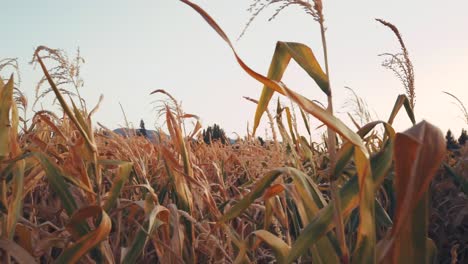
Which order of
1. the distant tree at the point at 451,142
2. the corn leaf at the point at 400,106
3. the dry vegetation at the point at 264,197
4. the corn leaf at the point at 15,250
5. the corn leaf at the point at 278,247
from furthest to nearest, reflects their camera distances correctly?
the distant tree at the point at 451,142 < the corn leaf at the point at 400,106 < the corn leaf at the point at 15,250 < the corn leaf at the point at 278,247 < the dry vegetation at the point at 264,197

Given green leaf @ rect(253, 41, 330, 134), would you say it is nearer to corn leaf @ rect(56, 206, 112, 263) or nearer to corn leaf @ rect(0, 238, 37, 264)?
corn leaf @ rect(56, 206, 112, 263)

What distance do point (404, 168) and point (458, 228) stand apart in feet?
7.90

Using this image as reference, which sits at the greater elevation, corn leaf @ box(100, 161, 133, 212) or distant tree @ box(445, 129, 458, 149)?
corn leaf @ box(100, 161, 133, 212)

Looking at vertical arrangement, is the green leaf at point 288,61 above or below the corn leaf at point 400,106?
above

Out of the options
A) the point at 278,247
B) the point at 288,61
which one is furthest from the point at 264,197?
the point at 288,61

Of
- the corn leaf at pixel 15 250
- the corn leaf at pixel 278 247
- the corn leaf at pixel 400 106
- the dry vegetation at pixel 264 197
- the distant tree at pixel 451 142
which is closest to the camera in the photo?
the dry vegetation at pixel 264 197

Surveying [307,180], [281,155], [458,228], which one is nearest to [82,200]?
[281,155]

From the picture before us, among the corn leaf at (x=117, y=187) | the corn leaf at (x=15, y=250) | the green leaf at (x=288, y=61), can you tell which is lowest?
the corn leaf at (x=15, y=250)

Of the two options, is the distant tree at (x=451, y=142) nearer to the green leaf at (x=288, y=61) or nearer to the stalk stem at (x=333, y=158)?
the green leaf at (x=288, y=61)

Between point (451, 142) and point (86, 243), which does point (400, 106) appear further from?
point (451, 142)

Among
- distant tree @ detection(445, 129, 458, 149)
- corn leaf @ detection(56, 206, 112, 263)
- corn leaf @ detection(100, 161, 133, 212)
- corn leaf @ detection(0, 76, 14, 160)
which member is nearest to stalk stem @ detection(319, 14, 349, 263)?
corn leaf @ detection(56, 206, 112, 263)

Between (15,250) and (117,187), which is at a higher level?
(117,187)

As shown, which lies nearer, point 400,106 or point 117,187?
point 400,106

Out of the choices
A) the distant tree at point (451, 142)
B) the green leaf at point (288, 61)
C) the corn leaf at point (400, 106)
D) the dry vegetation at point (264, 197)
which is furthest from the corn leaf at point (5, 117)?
the distant tree at point (451, 142)
